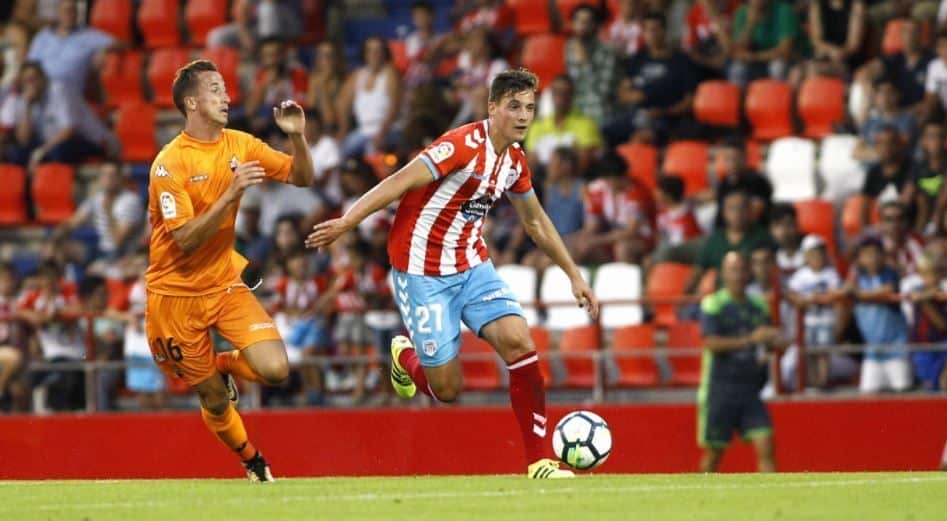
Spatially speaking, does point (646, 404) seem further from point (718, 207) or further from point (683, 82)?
point (683, 82)

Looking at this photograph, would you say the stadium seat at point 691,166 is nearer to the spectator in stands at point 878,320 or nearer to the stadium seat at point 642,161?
the stadium seat at point 642,161

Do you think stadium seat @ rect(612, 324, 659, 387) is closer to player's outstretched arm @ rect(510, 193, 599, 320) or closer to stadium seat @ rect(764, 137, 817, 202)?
stadium seat @ rect(764, 137, 817, 202)

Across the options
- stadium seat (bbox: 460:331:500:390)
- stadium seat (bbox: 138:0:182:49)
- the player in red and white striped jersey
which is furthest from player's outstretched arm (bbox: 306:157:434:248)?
stadium seat (bbox: 138:0:182:49)

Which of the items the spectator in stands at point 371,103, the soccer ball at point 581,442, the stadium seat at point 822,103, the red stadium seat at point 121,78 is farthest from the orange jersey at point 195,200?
the red stadium seat at point 121,78

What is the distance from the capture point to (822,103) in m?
19.1

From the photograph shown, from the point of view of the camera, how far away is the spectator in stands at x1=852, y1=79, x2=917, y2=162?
58.9ft

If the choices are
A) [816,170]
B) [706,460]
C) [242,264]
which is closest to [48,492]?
[242,264]

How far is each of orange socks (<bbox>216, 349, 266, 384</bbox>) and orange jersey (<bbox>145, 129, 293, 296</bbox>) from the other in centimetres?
41

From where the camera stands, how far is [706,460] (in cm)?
1585

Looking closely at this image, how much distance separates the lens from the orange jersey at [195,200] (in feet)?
38.0

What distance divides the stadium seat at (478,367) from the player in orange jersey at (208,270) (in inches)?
235

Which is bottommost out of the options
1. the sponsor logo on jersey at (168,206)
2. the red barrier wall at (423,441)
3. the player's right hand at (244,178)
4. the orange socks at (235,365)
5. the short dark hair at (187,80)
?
the red barrier wall at (423,441)

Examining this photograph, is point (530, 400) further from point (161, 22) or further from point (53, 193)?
point (161, 22)

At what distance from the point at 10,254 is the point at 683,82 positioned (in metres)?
7.77
